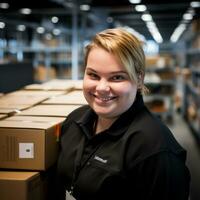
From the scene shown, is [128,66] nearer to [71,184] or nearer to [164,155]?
[164,155]

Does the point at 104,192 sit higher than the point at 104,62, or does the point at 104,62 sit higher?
the point at 104,62

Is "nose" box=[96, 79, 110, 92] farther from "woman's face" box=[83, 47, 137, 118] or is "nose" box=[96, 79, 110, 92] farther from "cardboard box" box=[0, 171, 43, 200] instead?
"cardboard box" box=[0, 171, 43, 200]

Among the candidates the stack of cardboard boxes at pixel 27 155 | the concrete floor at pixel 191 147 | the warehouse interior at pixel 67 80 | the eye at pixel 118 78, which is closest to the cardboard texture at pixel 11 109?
the warehouse interior at pixel 67 80

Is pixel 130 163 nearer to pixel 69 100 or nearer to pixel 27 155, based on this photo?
pixel 27 155

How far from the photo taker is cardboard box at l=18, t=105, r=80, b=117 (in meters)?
2.11

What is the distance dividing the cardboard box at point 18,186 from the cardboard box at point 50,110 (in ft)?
1.77

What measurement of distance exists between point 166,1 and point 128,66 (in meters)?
6.73

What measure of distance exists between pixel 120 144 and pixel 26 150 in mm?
505

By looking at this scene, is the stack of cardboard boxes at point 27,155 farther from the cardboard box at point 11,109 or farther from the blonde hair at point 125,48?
the blonde hair at point 125,48

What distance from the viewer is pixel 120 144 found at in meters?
1.45

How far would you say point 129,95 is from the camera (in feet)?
4.90

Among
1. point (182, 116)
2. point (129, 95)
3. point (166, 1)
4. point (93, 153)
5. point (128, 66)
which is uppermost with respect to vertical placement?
point (166, 1)

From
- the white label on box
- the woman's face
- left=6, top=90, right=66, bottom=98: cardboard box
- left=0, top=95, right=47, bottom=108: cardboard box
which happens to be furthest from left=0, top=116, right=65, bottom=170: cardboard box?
left=6, top=90, right=66, bottom=98: cardboard box

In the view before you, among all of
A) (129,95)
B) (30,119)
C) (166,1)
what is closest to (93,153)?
(129,95)
